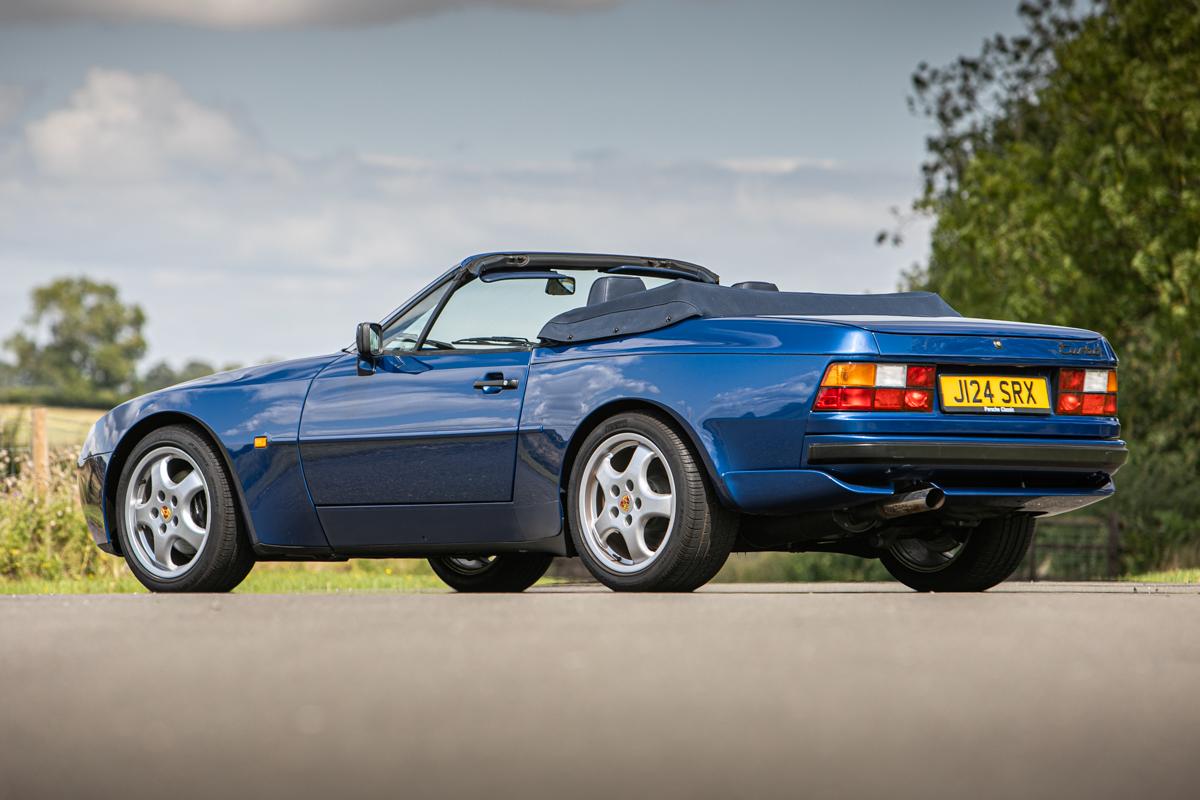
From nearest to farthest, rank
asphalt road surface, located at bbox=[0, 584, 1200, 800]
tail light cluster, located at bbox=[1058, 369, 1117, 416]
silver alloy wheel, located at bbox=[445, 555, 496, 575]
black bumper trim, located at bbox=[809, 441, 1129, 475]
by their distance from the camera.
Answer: asphalt road surface, located at bbox=[0, 584, 1200, 800]
black bumper trim, located at bbox=[809, 441, 1129, 475]
tail light cluster, located at bbox=[1058, 369, 1117, 416]
silver alloy wheel, located at bbox=[445, 555, 496, 575]

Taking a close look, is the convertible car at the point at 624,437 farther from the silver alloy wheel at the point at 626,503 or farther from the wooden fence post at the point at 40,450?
the wooden fence post at the point at 40,450

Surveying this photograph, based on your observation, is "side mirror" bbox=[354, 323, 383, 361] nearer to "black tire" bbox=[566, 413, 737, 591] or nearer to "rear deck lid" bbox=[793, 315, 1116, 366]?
"black tire" bbox=[566, 413, 737, 591]

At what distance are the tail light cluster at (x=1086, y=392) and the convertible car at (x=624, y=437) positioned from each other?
16 mm

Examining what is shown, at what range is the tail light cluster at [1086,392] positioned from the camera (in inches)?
301

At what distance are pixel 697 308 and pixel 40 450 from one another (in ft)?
33.5

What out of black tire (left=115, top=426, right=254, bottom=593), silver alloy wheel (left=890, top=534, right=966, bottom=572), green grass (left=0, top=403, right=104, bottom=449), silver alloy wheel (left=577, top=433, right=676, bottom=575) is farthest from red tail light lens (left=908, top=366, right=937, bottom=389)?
green grass (left=0, top=403, right=104, bottom=449)

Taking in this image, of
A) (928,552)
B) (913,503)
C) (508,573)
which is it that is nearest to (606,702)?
(913,503)

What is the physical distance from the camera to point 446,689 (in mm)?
4637

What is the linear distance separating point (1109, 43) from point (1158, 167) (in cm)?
220

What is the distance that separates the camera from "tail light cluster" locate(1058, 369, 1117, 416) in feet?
25.1

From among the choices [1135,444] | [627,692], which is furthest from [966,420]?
[1135,444]

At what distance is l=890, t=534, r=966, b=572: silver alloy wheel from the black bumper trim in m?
1.02

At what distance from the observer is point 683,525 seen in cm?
726

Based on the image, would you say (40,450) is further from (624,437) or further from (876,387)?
(876,387)
